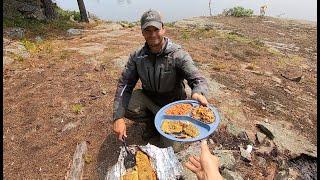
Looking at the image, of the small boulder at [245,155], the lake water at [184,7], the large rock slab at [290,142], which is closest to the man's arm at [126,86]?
the small boulder at [245,155]

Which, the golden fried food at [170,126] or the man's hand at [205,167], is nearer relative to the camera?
the man's hand at [205,167]

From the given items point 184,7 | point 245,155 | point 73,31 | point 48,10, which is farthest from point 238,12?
point 184,7

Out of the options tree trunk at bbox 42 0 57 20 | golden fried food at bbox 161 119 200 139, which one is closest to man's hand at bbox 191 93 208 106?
golden fried food at bbox 161 119 200 139

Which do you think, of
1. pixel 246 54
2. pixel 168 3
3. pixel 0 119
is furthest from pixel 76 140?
pixel 168 3

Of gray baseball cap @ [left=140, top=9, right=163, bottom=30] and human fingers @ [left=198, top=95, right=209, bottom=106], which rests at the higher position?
gray baseball cap @ [left=140, top=9, right=163, bottom=30]

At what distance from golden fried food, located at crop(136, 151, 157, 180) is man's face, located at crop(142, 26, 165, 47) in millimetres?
1397

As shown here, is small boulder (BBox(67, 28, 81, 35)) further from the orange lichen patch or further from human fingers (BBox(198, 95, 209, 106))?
the orange lichen patch

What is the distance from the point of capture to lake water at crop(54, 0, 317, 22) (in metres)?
47.3

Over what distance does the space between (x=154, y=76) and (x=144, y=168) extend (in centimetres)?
133

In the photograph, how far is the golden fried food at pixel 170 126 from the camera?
428 centimetres

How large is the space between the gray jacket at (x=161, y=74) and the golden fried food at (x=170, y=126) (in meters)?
0.52

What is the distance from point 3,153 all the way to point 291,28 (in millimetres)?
14814

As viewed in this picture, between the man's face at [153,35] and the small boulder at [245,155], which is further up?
the man's face at [153,35]

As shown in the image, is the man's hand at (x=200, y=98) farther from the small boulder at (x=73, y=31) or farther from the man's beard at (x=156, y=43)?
the small boulder at (x=73, y=31)
